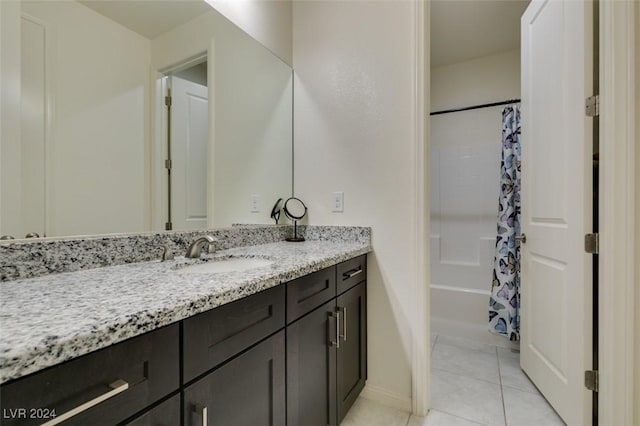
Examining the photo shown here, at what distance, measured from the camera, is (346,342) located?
139cm

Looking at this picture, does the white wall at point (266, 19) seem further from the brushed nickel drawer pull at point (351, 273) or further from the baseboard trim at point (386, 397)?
the baseboard trim at point (386, 397)

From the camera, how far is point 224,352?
72 cm

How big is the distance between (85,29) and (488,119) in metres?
2.92

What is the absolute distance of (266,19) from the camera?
1.76 meters

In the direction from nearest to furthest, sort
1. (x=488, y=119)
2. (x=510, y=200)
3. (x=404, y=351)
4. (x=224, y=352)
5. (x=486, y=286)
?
(x=224, y=352)
(x=404, y=351)
(x=510, y=200)
(x=486, y=286)
(x=488, y=119)

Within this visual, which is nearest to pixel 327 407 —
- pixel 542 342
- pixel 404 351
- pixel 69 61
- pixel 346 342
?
pixel 346 342

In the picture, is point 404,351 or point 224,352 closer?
point 224,352

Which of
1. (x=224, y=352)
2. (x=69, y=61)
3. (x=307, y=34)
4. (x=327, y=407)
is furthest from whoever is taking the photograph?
(x=307, y=34)

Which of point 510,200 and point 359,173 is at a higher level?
point 359,173

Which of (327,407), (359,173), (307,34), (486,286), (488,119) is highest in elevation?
(307,34)

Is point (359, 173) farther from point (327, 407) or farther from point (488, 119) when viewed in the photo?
point (488, 119)

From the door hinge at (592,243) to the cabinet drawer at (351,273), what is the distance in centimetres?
98

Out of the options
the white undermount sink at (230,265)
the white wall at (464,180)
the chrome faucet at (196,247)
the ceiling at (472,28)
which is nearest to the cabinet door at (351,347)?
the white undermount sink at (230,265)

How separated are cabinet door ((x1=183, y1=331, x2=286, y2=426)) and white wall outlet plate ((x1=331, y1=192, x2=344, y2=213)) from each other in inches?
37.0
